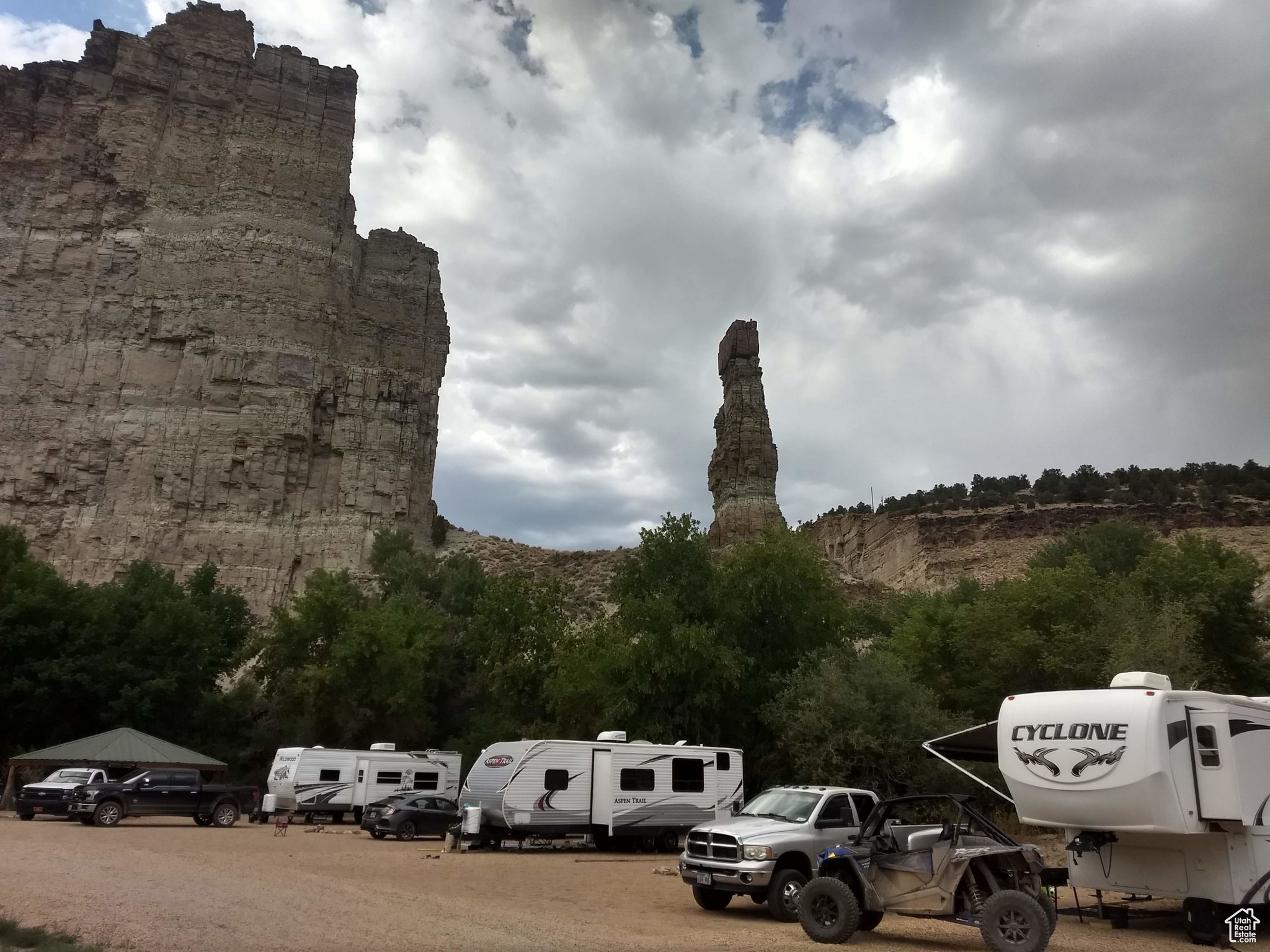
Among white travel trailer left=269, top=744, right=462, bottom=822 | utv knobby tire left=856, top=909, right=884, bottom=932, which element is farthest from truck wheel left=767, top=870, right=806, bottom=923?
white travel trailer left=269, top=744, right=462, bottom=822

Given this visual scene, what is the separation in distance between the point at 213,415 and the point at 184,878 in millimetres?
58018

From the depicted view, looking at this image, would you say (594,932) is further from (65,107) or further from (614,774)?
(65,107)

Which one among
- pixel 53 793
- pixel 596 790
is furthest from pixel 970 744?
pixel 53 793

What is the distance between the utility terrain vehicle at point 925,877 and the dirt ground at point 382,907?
37 centimetres

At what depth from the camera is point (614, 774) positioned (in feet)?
60.4

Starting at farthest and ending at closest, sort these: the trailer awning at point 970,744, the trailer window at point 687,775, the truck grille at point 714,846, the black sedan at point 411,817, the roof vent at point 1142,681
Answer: the black sedan at point 411,817 < the trailer window at point 687,775 < the trailer awning at point 970,744 < the truck grille at point 714,846 < the roof vent at point 1142,681

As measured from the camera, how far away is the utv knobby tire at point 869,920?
9070 millimetres

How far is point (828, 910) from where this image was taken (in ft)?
28.5

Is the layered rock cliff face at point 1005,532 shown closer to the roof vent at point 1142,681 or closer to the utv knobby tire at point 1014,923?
the roof vent at point 1142,681

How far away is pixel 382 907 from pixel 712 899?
4151 millimetres

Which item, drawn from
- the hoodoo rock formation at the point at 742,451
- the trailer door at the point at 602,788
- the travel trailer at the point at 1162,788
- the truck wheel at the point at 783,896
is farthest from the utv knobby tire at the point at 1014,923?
the hoodoo rock formation at the point at 742,451

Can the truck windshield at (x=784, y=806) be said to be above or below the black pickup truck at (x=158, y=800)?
above

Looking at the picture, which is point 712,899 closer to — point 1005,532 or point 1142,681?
point 1142,681

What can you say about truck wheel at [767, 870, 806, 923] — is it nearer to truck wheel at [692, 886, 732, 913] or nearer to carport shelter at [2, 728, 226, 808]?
truck wheel at [692, 886, 732, 913]
